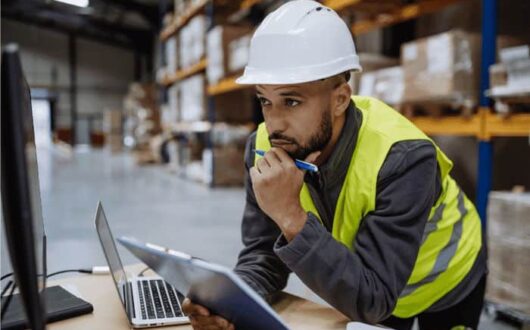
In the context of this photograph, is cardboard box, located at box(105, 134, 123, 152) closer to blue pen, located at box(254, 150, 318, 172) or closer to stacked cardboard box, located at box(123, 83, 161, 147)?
stacked cardboard box, located at box(123, 83, 161, 147)

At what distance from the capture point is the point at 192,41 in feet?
33.9

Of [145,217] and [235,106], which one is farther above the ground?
[235,106]

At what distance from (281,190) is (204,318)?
0.36m

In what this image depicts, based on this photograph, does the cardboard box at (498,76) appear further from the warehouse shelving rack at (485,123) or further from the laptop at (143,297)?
the laptop at (143,297)

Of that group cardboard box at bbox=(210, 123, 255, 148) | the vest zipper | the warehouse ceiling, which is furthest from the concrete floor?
the warehouse ceiling

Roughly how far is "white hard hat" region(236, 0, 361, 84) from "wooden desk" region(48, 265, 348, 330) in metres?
0.59

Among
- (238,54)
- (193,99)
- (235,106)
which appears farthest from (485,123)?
(193,99)

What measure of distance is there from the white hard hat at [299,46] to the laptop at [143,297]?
564mm

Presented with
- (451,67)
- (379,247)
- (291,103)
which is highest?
(451,67)

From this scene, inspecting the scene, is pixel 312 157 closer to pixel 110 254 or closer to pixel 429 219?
pixel 429 219

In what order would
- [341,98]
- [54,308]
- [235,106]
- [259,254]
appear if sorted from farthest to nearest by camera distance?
[235,106] < [259,254] < [341,98] < [54,308]

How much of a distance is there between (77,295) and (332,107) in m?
0.84

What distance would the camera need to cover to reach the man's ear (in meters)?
1.51

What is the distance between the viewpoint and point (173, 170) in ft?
39.2
